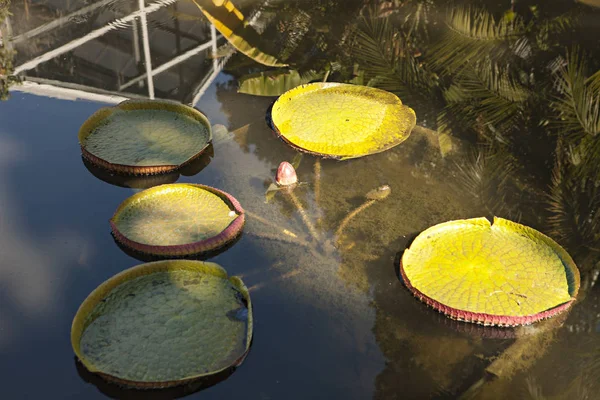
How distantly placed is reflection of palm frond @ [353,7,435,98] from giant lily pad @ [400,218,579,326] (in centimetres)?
238

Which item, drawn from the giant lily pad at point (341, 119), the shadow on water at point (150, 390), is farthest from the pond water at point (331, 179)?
the giant lily pad at point (341, 119)

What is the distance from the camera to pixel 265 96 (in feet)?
21.1

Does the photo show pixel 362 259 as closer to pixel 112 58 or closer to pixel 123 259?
pixel 123 259

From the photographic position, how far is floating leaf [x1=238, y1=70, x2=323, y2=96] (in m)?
6.41

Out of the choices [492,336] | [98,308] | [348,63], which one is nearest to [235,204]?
[98,308]

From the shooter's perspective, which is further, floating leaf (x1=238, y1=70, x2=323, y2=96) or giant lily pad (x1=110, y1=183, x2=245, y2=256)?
floating leaf (x1=238, y1=70, x2=323, y2=96)

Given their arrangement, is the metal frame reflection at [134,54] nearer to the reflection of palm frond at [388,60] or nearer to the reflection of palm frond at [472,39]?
the reflection of palm frond at [388,60]

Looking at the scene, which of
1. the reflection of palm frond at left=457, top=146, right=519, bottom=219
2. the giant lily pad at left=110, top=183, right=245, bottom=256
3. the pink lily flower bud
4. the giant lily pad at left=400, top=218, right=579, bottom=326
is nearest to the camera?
the giant lily pad at left=400, top=218, right=579, bottom=326

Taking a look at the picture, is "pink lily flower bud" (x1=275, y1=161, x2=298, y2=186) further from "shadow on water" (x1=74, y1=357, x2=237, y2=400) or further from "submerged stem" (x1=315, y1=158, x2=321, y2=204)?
"shadow on water" (x1=74, y1=357, x2=237, y2=400)

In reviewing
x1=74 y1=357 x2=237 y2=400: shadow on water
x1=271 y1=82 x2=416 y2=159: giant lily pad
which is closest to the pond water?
x1=74 y1=357 x2=237 y2=400: shadow on water

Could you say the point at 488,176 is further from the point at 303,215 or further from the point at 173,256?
the point at 173,256

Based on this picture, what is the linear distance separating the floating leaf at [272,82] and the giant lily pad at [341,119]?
1.15ft

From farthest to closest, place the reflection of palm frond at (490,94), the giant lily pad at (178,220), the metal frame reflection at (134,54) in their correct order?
the metal frame reflection at (134,54)
the reflection of palm frond at (490,94)
the giant lily pad at (178,220)

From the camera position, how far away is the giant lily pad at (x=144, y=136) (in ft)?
17.1
